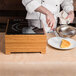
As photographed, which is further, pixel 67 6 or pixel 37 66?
pixel 67 6

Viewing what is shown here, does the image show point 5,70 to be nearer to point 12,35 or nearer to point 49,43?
point 12,35

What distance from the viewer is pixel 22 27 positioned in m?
1.37

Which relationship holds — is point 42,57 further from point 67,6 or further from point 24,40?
point 67,6

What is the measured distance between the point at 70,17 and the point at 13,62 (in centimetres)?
98

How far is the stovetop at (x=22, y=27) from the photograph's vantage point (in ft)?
4.25

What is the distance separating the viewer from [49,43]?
1466 mm

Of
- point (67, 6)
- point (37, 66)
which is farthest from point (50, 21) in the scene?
point (67, 6)

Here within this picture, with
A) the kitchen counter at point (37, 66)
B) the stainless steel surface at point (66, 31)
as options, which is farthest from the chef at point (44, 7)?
the kitchen counter at point (37, 66)

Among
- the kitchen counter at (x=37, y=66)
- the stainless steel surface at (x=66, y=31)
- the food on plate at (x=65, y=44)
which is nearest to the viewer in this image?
the kitchen counter at (x=37, y=66)

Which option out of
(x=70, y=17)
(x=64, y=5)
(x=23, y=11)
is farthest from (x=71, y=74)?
(x=23, y=11)

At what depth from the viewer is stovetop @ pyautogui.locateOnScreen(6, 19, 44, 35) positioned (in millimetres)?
1297

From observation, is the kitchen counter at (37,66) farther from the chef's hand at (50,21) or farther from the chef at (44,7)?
the chef at (44,7)

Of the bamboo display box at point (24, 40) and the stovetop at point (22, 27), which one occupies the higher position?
the stovetop at point (22, 27)

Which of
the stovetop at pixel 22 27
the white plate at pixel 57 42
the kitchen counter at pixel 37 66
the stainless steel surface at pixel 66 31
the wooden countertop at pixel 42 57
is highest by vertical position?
the stovetop at pixel 22 27
